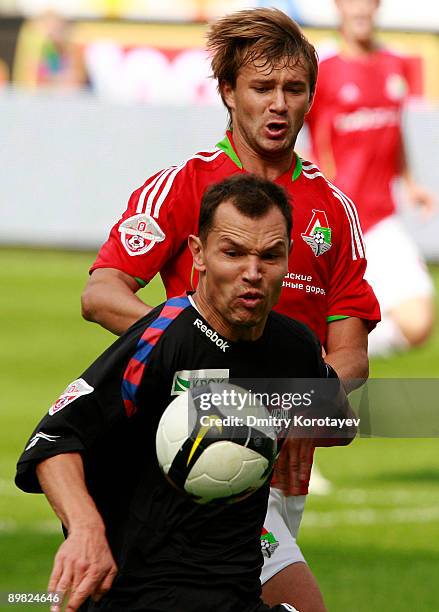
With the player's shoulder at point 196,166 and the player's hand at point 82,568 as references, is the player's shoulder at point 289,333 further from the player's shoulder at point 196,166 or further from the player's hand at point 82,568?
the player's shoulder at point 196,166

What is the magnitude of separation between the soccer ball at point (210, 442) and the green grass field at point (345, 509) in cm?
284

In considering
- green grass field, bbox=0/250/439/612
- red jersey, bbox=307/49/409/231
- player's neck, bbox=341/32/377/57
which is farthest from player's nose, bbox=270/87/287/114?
player's neck, bbox=341/32/377/57

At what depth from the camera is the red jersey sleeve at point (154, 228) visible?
17.5ft

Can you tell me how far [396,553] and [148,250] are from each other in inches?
149

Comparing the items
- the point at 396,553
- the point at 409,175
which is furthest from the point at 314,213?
the point at 409,175

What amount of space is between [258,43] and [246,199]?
110cm

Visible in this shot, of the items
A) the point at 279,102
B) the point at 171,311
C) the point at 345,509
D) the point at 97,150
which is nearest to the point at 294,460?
the point at 171,311

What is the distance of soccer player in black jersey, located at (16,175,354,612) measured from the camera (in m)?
4.27

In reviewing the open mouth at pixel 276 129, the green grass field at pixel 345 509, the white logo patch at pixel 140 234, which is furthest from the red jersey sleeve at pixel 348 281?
the green grass field at pixel 345 509

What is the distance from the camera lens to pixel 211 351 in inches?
172

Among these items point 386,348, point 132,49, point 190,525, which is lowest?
point 190,525

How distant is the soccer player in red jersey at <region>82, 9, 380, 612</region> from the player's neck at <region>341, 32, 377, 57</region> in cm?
664

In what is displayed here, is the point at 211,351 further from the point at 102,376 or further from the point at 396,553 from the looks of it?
the point at 396,553

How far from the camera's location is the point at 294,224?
5.36m
